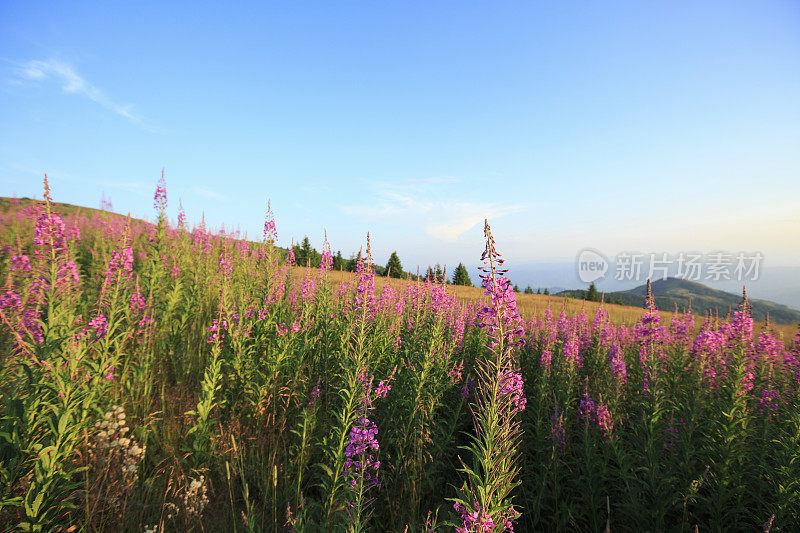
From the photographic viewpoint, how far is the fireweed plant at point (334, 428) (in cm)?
284

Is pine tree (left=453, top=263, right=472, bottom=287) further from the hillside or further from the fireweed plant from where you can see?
the fireweed plant

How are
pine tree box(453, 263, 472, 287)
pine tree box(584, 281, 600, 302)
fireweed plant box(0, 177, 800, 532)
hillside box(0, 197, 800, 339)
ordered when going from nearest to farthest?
1. fireweed plant box(0, 177, 800, 532)
2. hillside box(0, 197, 800, 339)
3. pine tree box(453, 263, 472, 287)
4. pine tree box(584, 281, 600, 302)

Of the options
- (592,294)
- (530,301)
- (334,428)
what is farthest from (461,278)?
(334,428)

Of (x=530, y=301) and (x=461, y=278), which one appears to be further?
(x=461, y=278)

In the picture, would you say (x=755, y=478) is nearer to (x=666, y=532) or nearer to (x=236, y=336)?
(x=666, y=532)

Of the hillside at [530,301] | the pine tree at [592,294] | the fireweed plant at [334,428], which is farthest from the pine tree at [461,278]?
the fireweed plant at [334,428]

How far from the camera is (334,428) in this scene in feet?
10.0

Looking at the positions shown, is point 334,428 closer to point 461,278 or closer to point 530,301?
point 530,301

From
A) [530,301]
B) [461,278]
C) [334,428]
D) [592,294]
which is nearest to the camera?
[334,428]

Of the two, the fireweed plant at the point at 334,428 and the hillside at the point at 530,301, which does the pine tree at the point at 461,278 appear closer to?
the hillside at the point at 530,301

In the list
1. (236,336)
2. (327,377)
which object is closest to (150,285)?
(236,336)

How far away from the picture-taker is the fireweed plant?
112 inches

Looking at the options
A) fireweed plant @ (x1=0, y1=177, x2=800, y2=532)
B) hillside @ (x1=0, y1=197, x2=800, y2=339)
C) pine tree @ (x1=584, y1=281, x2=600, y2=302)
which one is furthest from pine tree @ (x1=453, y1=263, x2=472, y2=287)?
fireweed plant @ (x1=0, y1=177, x2=800, y2=532)

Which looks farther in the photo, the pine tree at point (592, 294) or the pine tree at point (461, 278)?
the pine tree at point (592, 294)
